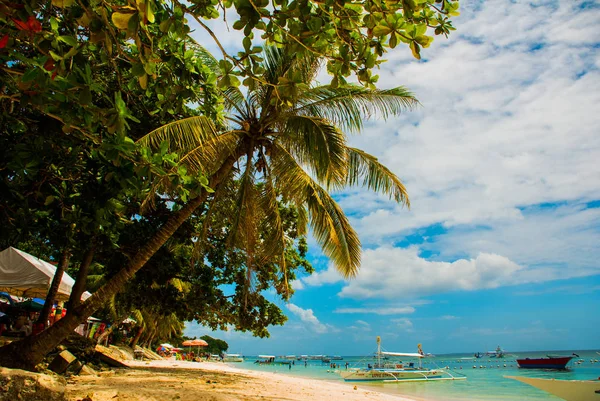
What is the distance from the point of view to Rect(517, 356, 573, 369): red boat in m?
39.3

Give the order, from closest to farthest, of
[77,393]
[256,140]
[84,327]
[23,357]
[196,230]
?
[77,393], [23,357], [256,140], [196,230], [84,327]

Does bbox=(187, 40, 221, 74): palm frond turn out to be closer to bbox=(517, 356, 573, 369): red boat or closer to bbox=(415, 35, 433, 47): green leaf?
bbox=(415, 35, 433, 47): green leaf

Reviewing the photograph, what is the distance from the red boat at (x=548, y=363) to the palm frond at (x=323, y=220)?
4159cm

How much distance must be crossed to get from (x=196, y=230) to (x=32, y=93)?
691 cm

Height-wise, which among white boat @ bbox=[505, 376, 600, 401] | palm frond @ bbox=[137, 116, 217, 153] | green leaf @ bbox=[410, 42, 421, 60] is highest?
palm frond @ bbox=[137, 116, 217, 153]

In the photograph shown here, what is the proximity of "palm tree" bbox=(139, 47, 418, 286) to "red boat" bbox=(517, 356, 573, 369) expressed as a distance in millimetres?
41841

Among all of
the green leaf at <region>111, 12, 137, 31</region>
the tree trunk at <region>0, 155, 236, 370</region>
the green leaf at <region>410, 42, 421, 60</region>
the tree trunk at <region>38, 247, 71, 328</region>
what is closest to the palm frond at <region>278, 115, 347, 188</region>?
the tree trunk at <region>0, 155, 236, 370</region>

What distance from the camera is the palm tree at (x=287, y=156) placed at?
6785 millimetres

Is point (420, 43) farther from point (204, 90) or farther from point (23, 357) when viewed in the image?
point (23, 357)

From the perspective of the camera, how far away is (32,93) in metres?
2.36

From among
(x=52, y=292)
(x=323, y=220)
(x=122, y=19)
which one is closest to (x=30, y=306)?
(x=52, y=292)

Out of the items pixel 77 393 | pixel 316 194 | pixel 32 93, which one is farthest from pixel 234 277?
pixel 32 93

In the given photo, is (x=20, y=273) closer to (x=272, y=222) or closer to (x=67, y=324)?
(x=67, y=324)

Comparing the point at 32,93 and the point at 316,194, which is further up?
the point at 316,194
